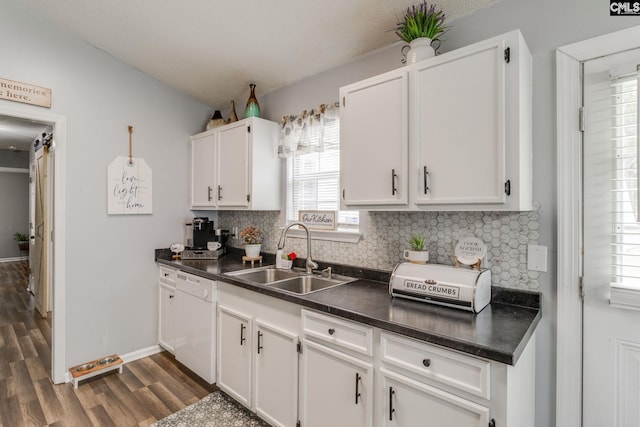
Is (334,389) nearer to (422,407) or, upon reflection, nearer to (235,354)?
(422,407)

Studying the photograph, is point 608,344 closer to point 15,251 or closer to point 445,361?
point 445,361

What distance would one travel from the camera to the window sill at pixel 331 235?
239 cm

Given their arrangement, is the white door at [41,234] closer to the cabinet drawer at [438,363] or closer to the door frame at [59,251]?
the door frame at [59,251]

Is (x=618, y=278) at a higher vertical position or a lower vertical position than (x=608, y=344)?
higher

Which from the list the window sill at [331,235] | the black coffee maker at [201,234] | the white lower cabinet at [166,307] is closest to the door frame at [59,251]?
the white lower cabinet at [166,307]

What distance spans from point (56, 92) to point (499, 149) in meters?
3.15

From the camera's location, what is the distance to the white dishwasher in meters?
2.42

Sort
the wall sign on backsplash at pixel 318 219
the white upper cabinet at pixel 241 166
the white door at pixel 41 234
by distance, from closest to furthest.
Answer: the wall sign on backsplash at pixel 318 219
the white upper cabinet at pixel 241 166
the white door at pixel 41 234

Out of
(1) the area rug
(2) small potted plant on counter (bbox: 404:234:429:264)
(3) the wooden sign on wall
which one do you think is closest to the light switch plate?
(2) small potted plant on counter (bbox: 404:234:429:264)

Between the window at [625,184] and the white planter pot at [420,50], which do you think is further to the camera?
the white planter pot at [420,50]

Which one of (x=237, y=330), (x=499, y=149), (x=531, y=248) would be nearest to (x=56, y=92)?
(x=237, y=330)

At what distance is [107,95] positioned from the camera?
286 cm

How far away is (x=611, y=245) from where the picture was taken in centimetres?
146

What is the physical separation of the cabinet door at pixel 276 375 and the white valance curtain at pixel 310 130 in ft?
4.52
